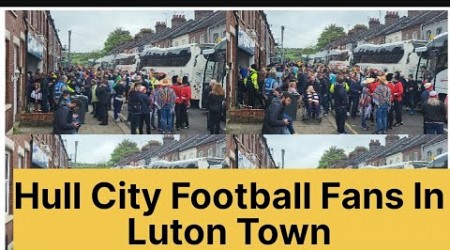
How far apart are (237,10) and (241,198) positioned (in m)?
1.97

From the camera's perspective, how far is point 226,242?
38.2ft

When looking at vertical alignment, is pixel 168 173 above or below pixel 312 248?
above

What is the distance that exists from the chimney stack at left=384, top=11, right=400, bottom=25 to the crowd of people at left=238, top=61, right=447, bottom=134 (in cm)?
55

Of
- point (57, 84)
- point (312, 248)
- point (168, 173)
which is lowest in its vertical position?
point (312, 248)

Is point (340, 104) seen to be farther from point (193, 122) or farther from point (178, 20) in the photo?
point (178, 20)

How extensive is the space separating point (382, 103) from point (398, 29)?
0.81m

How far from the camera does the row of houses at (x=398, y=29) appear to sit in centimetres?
1177

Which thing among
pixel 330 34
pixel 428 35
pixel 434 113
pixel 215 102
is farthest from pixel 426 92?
pixel 215 102

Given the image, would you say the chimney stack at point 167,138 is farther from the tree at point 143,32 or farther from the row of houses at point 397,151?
the row of houses at point 397,151

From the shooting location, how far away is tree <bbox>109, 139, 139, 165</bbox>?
11.8 meters

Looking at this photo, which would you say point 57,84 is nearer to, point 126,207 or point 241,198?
point 126,207

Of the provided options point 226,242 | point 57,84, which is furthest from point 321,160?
point 57,84

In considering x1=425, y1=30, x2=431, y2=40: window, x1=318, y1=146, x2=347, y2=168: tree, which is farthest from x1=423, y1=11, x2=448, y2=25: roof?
x1=318, y1=146, x2=347, y2=168: tree

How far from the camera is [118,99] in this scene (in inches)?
466
